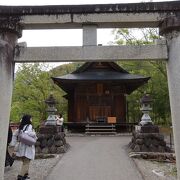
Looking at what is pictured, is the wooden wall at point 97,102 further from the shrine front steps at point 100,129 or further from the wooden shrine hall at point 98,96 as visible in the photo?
the shrine front steps at point 100,129

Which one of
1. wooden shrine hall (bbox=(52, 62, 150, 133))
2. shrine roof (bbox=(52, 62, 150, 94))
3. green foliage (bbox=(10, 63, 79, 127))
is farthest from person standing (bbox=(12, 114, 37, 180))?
green foliage (bbox=(10, 63, 79, 127))

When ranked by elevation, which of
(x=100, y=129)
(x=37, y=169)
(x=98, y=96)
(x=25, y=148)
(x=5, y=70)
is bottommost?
(x=37, y=169)

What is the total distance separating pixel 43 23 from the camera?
6.10m

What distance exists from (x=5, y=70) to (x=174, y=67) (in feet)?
11.7

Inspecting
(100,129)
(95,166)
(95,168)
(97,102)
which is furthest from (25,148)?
(97,102)

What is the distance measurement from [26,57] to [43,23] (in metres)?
0.87

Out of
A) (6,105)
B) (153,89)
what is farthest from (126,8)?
(153,89)

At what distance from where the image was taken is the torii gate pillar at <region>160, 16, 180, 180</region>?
5.70 m

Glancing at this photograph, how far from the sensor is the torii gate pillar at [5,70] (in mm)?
5754

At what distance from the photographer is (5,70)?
580cm

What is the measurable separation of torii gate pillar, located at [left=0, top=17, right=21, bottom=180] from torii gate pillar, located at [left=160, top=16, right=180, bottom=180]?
3.32 m

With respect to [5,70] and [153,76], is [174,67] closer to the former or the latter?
[5,70]

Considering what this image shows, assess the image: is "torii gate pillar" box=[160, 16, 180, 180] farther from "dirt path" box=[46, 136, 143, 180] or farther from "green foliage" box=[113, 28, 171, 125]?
"green foliage" box=[113, 28, 171, 125]

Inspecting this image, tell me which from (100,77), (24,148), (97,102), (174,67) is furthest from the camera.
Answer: (97,102)
